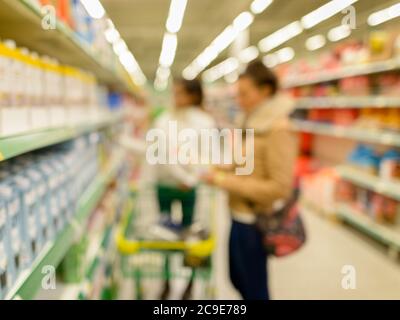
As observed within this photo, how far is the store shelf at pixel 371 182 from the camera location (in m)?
3.49

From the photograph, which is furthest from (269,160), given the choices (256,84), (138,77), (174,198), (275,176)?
(138,77)

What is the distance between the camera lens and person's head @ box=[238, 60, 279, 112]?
1.86 meters

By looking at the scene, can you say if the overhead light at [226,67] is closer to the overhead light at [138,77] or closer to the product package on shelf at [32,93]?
the overhead light at [138,77]

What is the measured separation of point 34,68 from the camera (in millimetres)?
1218

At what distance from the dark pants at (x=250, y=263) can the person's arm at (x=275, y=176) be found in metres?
0.22

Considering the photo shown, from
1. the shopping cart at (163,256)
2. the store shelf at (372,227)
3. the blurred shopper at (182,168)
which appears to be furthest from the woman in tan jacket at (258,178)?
the store shelf at (372,227)

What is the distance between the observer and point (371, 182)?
3834 mm

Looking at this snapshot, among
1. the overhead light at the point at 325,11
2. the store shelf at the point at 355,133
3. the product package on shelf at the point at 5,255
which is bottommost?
the product package on shelf at the point at 5,255

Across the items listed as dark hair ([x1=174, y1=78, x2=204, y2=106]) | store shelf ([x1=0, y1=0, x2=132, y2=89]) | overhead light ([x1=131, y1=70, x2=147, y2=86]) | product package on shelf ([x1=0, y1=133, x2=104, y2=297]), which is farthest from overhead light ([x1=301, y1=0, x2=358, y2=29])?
overhead light ([x1=131, y1=70, x2=147, y2=86])

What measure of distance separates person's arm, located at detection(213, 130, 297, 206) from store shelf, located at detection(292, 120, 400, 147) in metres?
2.17

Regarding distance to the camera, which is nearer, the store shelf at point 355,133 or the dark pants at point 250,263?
the dark pants at point 250,263
